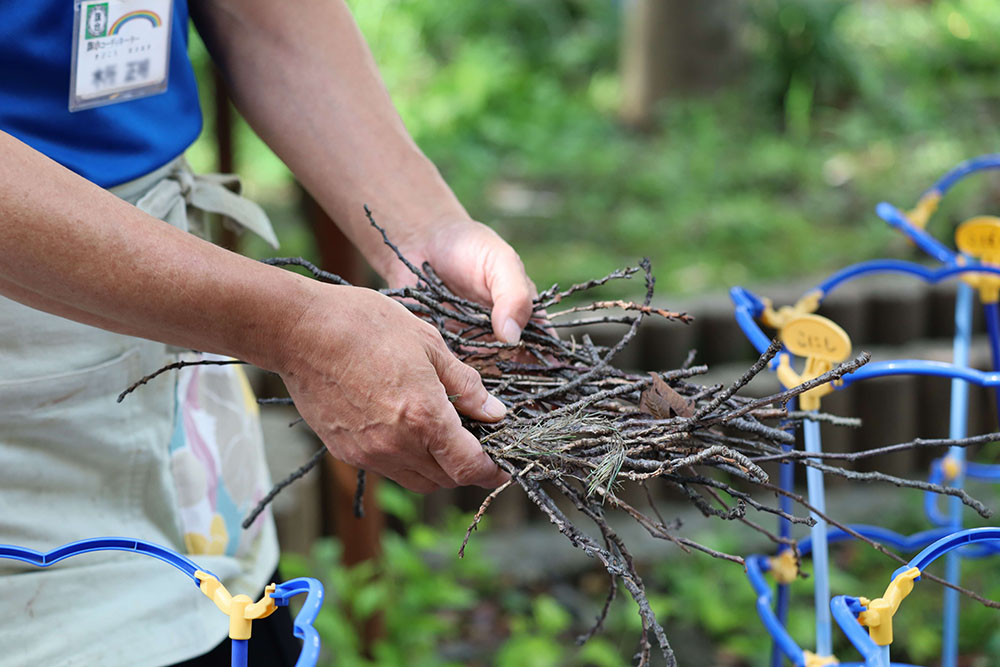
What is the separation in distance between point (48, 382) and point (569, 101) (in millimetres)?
6410

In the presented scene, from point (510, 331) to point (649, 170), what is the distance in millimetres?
4776

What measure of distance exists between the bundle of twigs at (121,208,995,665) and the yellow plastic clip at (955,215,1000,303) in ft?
1.60

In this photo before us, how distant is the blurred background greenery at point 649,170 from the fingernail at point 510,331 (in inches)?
52.2

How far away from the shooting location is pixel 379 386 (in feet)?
3.16

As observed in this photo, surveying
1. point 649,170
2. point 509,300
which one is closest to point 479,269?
point 509,300

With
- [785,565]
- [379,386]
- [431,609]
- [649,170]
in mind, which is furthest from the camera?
[649,170]

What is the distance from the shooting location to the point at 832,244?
4625 millimetres

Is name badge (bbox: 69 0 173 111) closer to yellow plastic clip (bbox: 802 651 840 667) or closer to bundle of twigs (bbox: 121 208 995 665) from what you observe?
bundle of twigs (bbox: 121 208 995 665)

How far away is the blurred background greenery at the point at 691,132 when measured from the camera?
475 centimetres

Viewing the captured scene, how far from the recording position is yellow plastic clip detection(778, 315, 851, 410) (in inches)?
45.7

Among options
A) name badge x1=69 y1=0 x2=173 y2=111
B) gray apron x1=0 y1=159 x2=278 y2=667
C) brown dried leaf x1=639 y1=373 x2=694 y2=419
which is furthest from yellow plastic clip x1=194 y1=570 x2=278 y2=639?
name badge x1=69 y1=0 x2=173 y2=111

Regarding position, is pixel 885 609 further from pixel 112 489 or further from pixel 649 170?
→ pixel 649 170

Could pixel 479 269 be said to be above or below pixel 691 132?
below

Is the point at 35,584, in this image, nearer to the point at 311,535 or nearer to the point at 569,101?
the point at 311,535
